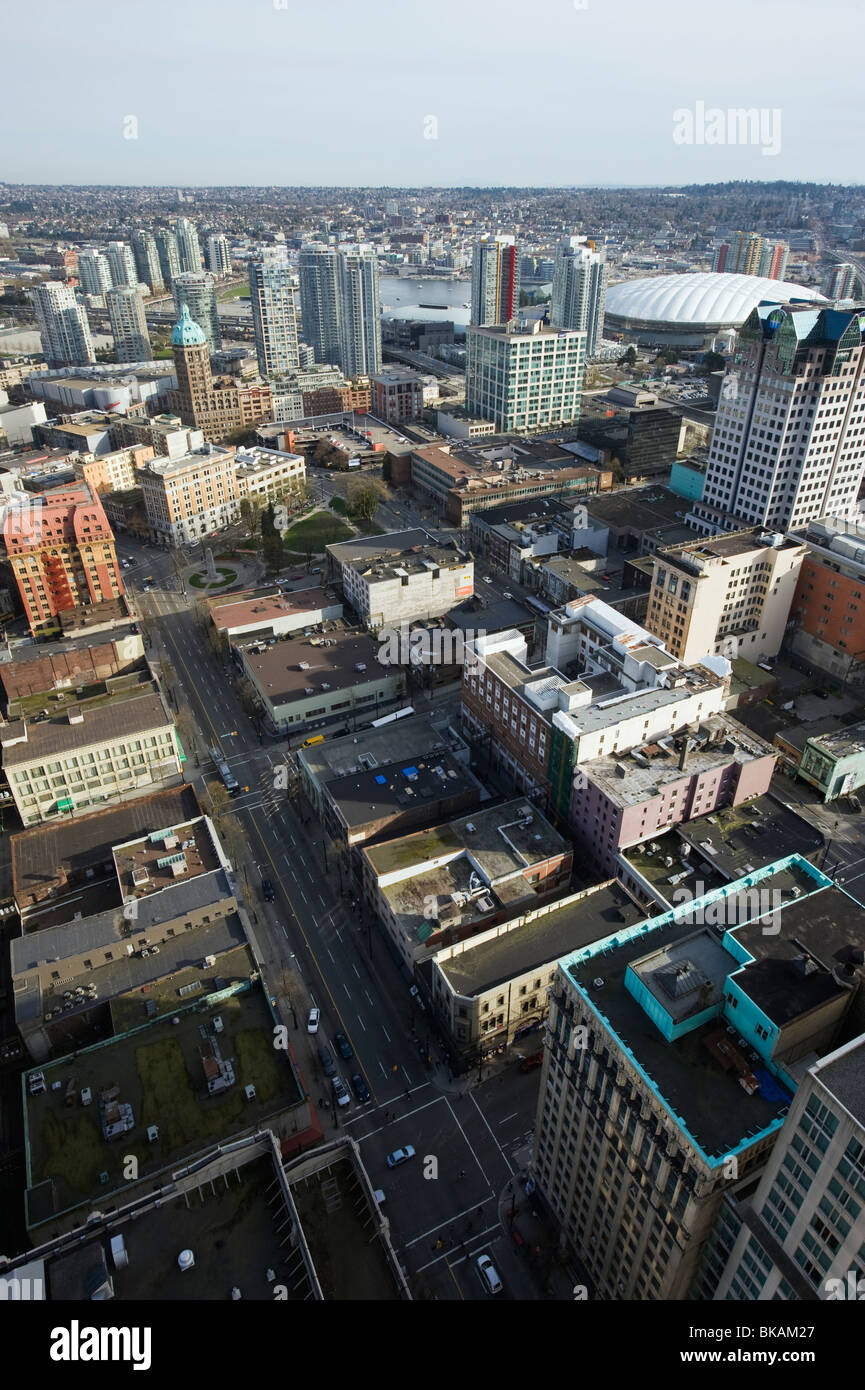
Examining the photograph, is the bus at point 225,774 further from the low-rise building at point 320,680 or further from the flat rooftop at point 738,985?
the flat rooftop at point 738,985

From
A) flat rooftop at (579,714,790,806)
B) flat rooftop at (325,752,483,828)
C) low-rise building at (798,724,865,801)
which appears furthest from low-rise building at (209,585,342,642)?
low-rise building at (798,724,865,801)

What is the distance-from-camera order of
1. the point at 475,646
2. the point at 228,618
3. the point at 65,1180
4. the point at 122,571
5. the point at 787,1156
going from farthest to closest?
the point at 122,571 → the point at 228,618 → the point at 475,646 → the point at 65,1180 → the point at 787,1156

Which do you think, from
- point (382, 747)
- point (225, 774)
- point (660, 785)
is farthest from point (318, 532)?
Answer: point (660, 785)

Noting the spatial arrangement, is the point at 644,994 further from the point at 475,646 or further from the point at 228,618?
the point at 228,618

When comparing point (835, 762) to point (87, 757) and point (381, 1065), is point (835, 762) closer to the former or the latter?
point (381, 1065)

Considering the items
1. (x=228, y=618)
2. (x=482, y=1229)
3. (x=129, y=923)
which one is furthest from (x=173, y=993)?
(x=228, y=618)

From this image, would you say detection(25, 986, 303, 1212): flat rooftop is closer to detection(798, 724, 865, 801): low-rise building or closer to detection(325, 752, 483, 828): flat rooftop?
detection(325, 752, 483, 828): flat rooftop
